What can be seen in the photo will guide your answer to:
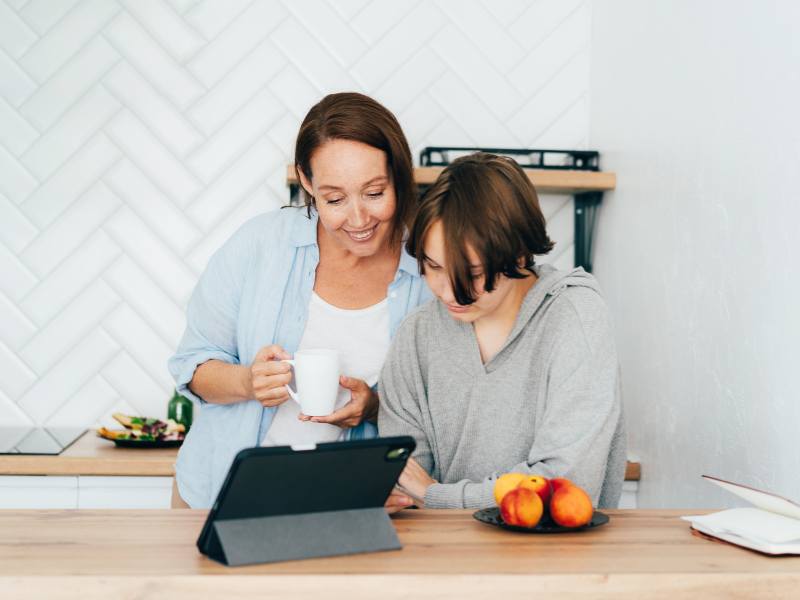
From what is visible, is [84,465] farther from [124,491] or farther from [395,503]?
[395,503]

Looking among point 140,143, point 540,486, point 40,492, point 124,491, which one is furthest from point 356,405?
point 140,143

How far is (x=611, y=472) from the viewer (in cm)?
161

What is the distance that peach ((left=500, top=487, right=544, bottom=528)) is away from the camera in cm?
124

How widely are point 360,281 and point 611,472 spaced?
653 mm

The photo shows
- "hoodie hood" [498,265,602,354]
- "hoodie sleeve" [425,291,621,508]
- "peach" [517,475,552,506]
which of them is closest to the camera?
"peach" [517,475,552,506]

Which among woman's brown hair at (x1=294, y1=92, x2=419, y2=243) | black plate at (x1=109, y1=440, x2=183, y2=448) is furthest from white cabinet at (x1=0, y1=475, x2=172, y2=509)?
woman's brown hair at (x1=294, y1=92, x2=419, y2=243)

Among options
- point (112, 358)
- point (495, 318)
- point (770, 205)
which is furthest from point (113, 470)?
point (770, 205)

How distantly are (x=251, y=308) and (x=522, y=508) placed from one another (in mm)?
857

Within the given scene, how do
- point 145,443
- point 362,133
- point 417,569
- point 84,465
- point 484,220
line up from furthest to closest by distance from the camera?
1. point 145,443
2. point 84,465
3. point 362,133
4. point 484,220
5. point 417,569

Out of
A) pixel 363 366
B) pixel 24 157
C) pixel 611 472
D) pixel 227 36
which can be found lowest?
pixel 611 472

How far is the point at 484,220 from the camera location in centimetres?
145

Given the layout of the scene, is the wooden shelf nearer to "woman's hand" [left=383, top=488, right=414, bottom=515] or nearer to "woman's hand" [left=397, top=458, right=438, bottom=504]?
"woman's hand" [left=397, top=458, right=438, bottom=504]

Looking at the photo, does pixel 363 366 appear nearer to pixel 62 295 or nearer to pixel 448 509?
pixel 448 509

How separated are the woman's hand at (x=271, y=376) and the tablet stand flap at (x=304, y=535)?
44 cm
